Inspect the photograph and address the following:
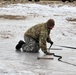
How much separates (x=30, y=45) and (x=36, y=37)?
0.35 meters

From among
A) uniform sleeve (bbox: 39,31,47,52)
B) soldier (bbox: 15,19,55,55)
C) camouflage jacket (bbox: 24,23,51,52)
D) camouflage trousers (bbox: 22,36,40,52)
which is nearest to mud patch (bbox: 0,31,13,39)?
soldier (bbox: 15,19,55,55)

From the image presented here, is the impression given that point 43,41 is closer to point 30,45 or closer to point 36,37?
point 36,37

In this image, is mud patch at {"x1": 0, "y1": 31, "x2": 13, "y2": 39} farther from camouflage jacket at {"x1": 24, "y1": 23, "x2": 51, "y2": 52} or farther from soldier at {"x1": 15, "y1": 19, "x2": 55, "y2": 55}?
camouflage jacket at {"x1": 24, "y1": 23, "x2": 51, "y2": 52}

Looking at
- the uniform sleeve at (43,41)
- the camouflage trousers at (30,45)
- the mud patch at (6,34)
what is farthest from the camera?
the mud patch at (6,34)

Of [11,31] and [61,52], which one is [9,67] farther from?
[11,31]

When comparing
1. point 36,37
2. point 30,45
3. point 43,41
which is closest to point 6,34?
point 30,45

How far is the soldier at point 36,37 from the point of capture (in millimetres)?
10086

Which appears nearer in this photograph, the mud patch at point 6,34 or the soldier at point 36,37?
the soldier at point 36,37

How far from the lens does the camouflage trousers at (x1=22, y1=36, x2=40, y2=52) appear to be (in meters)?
10.8

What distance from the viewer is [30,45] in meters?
10.9

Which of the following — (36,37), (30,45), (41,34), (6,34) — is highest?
(41,34)

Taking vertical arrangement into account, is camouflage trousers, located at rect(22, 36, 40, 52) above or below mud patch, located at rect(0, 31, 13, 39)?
above

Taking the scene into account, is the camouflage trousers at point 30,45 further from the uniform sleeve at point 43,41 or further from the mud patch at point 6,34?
the mud patch at point 6,34

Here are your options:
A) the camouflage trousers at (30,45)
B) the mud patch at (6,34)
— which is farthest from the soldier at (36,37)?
the mud patch at (6,34)
